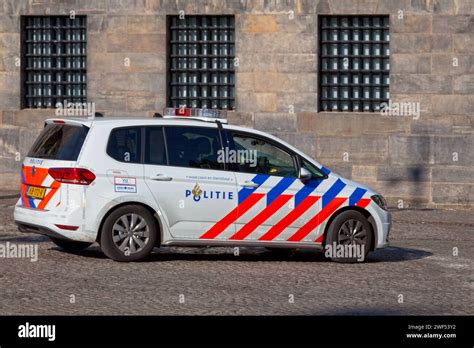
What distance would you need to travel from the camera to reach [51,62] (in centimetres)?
2425

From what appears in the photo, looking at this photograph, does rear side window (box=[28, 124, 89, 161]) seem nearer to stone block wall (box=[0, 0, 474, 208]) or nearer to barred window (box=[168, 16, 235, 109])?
stone block wall (box=[0, 0, 474, 208])

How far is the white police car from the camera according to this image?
46.5 feet

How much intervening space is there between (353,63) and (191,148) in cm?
925

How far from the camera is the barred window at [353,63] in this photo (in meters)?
23.1

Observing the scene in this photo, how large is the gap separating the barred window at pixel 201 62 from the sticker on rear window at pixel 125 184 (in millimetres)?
9437

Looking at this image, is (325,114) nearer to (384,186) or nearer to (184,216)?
(384,186)

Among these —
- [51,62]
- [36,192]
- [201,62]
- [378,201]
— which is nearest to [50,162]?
[36,192]

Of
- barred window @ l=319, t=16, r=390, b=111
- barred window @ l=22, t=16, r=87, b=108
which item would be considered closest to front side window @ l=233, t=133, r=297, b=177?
barred window @ l=319, t=16, r=390, b=111

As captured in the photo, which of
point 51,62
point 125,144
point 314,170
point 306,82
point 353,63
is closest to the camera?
point 125,144

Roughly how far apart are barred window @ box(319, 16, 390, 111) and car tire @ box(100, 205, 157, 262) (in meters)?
9.49

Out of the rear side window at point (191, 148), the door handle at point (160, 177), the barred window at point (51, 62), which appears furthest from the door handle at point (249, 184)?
the barred window at point (51, 62)

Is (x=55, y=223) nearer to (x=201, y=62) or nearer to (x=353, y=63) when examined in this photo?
(x=201, y=62)

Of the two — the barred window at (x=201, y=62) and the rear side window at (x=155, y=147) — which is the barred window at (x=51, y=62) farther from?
the rear side window at (x=155, y=147)

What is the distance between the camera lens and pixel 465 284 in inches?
520
